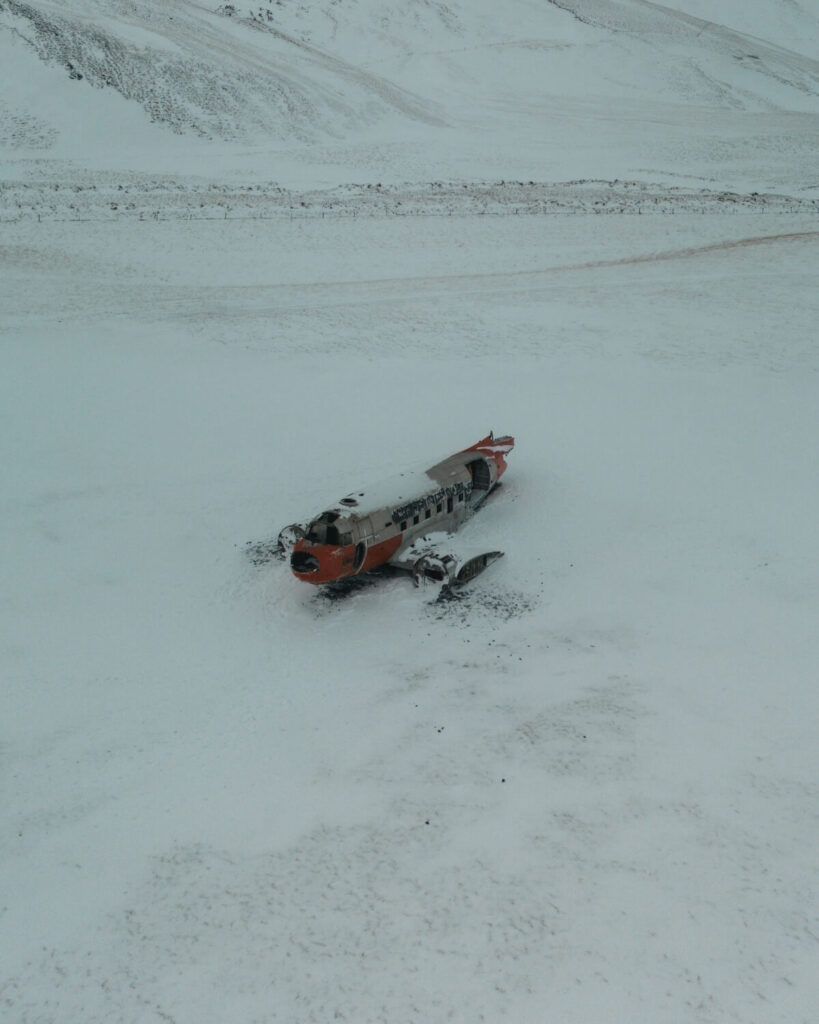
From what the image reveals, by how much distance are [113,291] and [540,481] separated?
2538 cm

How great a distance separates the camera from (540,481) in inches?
968

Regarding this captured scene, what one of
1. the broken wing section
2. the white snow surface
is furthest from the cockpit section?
the broken wing section

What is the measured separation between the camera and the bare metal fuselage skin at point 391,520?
1800 centimetres

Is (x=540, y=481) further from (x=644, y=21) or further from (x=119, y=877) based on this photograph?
(x=644, y=21)

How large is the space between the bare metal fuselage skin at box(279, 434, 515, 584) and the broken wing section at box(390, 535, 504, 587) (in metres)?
0.06

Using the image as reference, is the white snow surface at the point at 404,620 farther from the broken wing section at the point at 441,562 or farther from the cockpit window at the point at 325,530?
the cockpit window at the point at 325,530

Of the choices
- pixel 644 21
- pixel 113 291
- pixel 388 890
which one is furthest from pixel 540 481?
pixel 644 21

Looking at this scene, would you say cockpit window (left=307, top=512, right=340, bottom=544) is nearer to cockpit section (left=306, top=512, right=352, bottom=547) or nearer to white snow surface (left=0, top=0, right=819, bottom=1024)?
cockpit section (left=306, top=512, right=352, bottom=547)

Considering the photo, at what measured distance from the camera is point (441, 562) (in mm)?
19000

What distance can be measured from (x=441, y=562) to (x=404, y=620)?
68.9 inches

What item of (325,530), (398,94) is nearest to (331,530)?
(325,530)

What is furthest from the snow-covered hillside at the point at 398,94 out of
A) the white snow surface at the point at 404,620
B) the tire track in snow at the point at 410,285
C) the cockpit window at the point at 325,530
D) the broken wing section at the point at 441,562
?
the cockpit window at the point at 325,530

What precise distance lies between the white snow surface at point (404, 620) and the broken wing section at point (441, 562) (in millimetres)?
562

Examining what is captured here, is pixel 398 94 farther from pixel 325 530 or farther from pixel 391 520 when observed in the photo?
pixel 325 530
